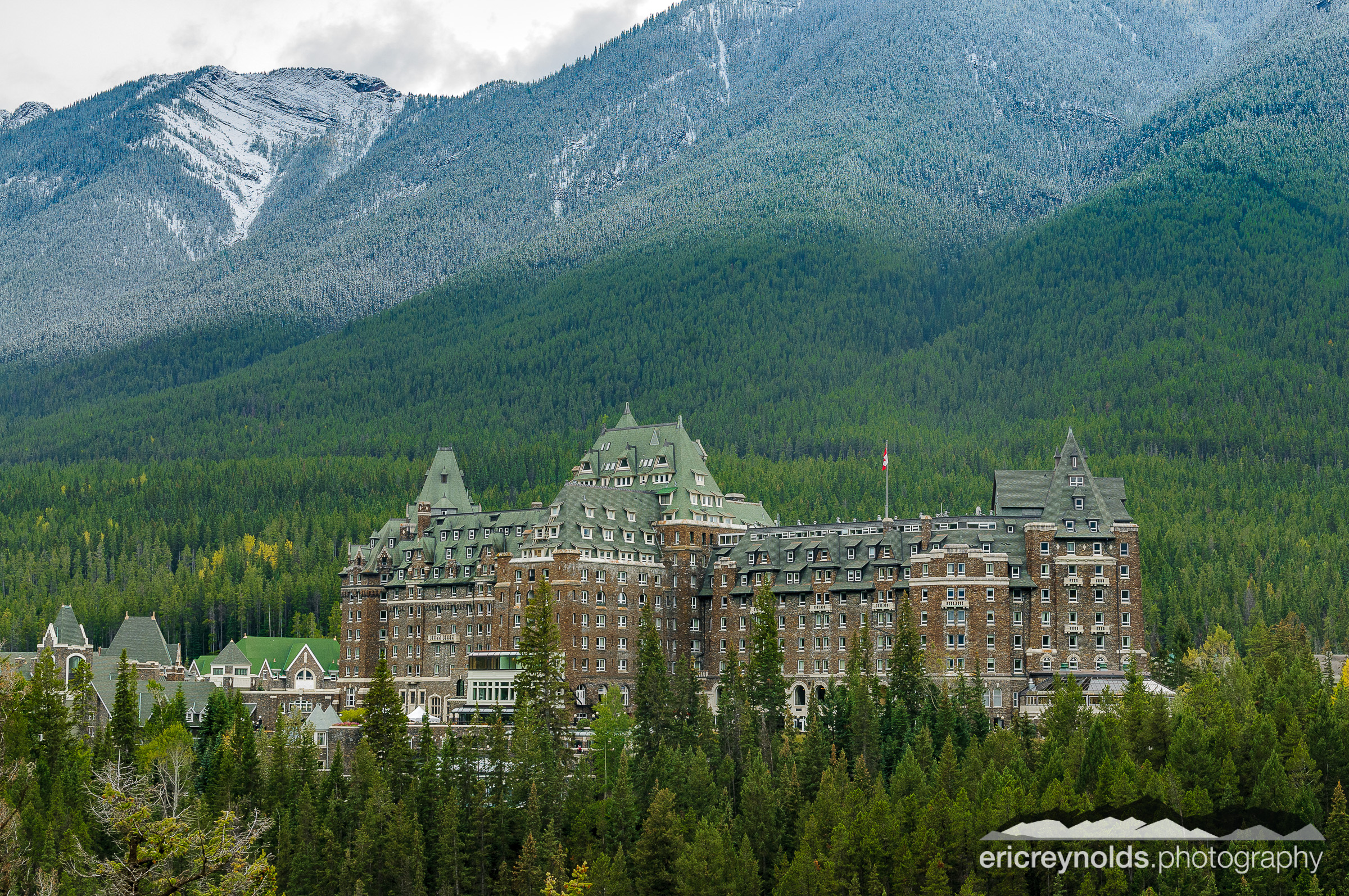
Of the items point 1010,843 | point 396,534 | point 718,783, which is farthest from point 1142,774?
point 396,534

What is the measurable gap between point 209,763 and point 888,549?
62.1m

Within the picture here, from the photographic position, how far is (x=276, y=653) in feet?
650

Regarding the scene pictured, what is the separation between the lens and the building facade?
495 ft

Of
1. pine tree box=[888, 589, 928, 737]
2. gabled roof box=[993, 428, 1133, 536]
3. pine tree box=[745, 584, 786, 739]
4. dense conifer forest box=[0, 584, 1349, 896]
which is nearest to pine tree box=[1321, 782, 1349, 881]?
dense conifer forest box=[0, 584, 1349, 896]

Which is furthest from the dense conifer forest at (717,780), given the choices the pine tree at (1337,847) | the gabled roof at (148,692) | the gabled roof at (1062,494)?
the gabled roof at (1062,494)

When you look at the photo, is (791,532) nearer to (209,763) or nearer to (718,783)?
(718,783)

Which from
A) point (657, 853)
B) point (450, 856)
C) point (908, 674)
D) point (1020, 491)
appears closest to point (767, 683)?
point (908, 674)

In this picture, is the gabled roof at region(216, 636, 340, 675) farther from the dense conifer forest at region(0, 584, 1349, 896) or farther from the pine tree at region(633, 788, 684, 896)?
the pine tree at region(633, 788, 684, 896)

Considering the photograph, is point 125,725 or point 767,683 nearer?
point 767,683

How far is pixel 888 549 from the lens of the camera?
158 m

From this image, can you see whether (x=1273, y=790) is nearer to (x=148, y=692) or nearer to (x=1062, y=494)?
(x=1062, y=494)

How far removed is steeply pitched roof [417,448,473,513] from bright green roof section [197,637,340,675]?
20.9 meters

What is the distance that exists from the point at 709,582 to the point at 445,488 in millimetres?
37288

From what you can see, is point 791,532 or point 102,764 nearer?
point 102,764
